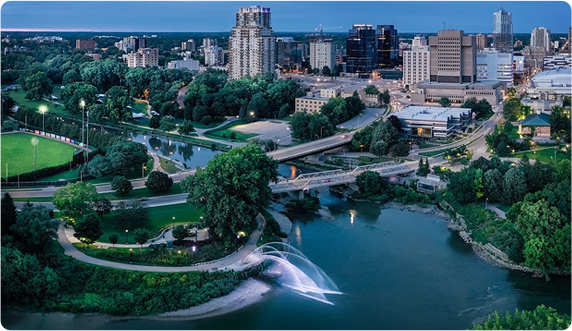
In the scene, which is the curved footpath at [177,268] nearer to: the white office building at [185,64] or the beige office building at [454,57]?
the beige office building at [454,57]

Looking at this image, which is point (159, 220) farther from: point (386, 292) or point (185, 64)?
point (185, 64)

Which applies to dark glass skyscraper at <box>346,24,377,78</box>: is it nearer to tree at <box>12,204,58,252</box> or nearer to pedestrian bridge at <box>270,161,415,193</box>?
pedestrian bridge at <box>270,161,415,193</box>

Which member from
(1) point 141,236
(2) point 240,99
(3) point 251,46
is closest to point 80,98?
(2) point 240,99

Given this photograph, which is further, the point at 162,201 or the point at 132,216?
the point at 162,201

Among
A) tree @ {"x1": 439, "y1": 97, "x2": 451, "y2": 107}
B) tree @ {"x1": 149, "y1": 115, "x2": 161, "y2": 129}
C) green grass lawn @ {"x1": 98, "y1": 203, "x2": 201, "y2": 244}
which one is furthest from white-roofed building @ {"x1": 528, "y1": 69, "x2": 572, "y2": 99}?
green grass lawn @ {"x1": 98, "y1": 203, "x2": 201, "y2": 244}

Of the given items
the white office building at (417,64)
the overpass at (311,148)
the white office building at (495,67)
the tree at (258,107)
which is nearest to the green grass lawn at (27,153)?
the overpass at (311,148)
